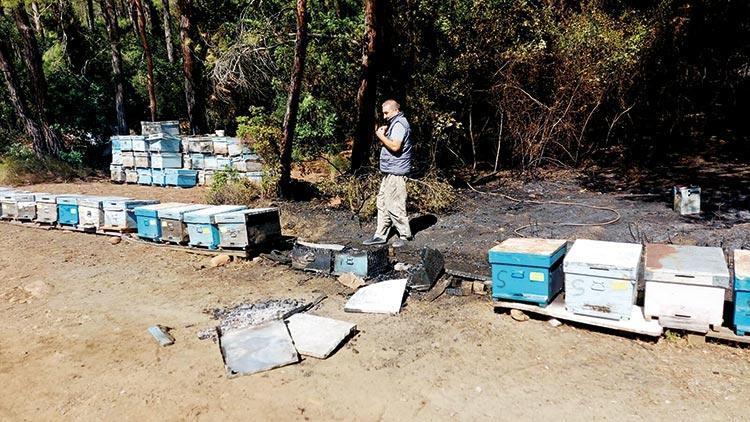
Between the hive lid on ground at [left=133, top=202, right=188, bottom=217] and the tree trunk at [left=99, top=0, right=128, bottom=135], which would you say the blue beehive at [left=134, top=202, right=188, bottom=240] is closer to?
the hive lid on ground at [left=133, top=202, right=188, bottom=217]

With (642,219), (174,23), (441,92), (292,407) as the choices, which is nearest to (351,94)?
(441,92)

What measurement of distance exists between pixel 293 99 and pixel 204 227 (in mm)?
3214

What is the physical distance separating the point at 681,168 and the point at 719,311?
7.28m

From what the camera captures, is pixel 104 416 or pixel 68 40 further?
pixel 68 40

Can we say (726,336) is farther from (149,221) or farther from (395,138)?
(149,221)

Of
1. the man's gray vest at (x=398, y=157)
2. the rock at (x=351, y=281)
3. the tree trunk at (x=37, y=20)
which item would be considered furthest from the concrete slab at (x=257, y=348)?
the tree trunk at (x=37, y=20)

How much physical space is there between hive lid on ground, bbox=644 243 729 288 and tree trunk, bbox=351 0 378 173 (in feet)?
20.6

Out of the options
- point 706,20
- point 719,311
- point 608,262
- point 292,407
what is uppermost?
point 706,20

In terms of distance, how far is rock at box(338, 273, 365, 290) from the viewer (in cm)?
652

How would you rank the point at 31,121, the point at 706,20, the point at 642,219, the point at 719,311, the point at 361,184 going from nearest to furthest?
1. the point at 719,311
2. the point at 642,219
3. the point at 361,184
4. the point at 706,20
5. the point at 31,121

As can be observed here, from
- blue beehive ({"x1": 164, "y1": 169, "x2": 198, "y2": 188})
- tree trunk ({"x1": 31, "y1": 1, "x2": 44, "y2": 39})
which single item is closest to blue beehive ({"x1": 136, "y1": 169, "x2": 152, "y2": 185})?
blue beehive ({"x1": 164, "y1": 169, "x2": 198, "y2": 188})

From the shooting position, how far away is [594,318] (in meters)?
4.93

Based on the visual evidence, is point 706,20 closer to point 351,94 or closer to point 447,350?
point 351,94

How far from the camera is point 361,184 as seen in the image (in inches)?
379
